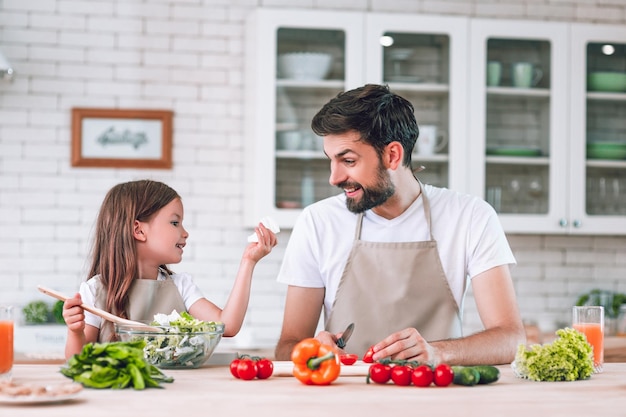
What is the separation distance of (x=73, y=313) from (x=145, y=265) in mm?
609

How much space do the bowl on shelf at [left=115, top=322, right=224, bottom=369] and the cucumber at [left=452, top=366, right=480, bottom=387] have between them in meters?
0.59

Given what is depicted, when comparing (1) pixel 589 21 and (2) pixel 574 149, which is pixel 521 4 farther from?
(2) pixel 574 149

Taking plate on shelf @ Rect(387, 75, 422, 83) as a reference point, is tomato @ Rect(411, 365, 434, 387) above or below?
below

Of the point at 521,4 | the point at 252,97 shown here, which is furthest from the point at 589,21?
the point at 252,97

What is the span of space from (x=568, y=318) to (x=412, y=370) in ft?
10.7

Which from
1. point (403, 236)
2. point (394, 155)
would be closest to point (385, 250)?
point (403, 236)

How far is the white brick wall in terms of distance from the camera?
4668mm

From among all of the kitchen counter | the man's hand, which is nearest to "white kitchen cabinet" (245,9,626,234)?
the man's hand

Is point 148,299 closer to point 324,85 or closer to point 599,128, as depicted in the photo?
point 324,85

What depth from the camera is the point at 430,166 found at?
4727 millimetres

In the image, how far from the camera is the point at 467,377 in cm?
203

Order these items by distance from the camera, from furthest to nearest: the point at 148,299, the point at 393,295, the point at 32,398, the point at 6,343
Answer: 1. the point at 393,295
2. the point at 148,299
3. the point at 6,343
4. the point at 32,398

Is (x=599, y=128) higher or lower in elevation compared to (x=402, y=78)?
lower

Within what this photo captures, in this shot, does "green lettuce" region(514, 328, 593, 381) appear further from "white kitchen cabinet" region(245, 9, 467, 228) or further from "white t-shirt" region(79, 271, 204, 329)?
"white kitchen cabinet" region(245, 9, 467, 228)
